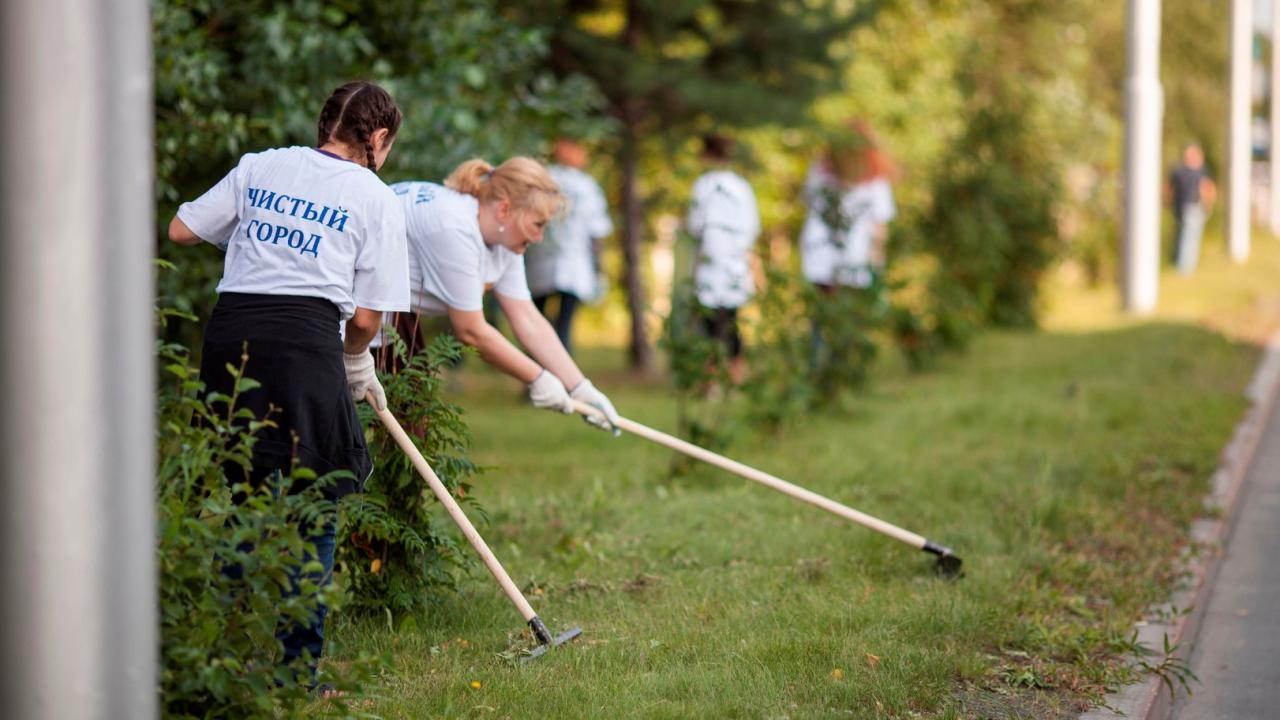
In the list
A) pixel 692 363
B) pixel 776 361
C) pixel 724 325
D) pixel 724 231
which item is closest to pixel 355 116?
pixel 692 363

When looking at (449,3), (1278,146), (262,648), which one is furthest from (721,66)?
(1278,146)

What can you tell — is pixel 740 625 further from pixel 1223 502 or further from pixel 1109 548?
pixel 1223 502

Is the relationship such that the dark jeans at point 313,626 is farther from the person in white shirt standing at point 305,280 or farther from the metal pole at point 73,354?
the metal pole at point 73,354

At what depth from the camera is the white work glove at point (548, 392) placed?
5.20 metres

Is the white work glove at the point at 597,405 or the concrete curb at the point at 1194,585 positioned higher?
the white work glove at the point at 597,405

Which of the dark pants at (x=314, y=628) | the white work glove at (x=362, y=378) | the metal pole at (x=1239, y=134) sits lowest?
the dark pants at (x=314, y=628)

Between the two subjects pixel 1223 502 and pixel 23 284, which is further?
pixel 1223 502

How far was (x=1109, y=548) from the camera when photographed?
19.9 ft

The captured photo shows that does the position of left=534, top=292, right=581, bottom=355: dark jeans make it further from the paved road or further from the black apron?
the black apron

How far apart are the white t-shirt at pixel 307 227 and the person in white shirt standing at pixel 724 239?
168 inches

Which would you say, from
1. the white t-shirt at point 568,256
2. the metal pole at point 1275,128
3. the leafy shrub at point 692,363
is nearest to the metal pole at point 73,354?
the leafy shrub at point 692,363

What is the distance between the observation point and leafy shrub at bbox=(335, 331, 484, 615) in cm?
458

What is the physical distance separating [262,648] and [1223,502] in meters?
5.09

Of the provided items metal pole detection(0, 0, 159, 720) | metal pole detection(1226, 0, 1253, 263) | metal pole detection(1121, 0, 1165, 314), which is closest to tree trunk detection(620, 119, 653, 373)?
metal pole detection(1121, 0, 1165, 314)
